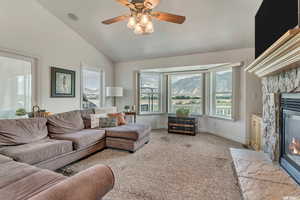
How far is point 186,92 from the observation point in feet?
17.7

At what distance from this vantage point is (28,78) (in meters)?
3.42

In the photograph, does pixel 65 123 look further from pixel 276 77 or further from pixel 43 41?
pixel 276 77

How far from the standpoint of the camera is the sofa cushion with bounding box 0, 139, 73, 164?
6.42 feet

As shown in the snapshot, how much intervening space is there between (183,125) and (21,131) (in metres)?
3.83

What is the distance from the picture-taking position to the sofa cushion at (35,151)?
1.96 meters

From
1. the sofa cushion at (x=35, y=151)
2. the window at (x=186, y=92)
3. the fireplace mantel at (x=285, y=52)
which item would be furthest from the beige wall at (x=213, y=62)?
the sofa cushion at (x=35, y=151)

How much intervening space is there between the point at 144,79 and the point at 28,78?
327 cm

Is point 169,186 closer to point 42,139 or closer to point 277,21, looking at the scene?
point 42,139

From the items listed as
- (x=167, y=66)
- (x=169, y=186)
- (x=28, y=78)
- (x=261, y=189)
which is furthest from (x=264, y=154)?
(x=28, y=78)

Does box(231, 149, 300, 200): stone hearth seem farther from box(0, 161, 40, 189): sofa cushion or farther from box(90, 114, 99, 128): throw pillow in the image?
box(90, 114, 99, 128): throw pillow

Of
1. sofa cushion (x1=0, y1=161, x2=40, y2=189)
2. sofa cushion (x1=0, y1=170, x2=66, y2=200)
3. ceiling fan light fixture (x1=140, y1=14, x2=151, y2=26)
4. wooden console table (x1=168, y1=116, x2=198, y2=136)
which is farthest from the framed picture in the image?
wooden console table (x1=168, y1=116, x2=198, y2=136)

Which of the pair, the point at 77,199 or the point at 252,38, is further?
the point at 252,38

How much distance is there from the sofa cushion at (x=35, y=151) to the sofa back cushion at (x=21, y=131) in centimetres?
14

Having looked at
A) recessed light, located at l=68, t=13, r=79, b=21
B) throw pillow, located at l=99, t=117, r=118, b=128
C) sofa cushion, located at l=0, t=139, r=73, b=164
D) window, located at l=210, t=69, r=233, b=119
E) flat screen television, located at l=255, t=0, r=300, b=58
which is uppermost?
recessed light, located at l=68, t=13, r=79, b=21
